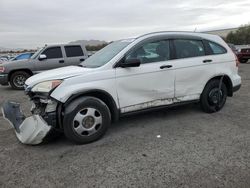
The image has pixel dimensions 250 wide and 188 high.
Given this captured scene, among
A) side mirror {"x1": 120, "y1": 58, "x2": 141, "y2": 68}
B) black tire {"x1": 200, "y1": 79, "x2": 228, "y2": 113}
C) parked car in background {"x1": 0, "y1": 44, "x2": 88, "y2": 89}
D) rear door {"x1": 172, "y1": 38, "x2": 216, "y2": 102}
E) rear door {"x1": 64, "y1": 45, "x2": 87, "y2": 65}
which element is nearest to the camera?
side mirror {"x1": 120, "y1": 58, "x2": 141, "y2": 68}

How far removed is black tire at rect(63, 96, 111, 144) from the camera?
146 inches

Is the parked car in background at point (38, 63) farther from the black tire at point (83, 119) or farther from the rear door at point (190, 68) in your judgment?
the black tire at point (83, 119)

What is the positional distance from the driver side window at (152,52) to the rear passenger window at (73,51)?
6.52m

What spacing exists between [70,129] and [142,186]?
5.01 ft

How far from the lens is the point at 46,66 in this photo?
10094 millimetres

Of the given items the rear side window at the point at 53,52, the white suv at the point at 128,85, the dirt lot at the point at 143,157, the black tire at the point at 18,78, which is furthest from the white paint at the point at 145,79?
the black tire at the point at 18,78

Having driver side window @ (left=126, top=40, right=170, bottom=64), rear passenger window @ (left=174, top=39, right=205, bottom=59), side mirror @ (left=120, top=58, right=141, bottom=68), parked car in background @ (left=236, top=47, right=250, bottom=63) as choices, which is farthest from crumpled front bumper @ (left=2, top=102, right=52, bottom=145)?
parked car in background @ (left=236, top=47, right=250, bottom=63)

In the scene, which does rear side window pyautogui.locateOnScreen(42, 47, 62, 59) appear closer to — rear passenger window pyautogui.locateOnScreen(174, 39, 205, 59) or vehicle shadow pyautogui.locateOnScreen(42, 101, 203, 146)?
vehicle shadow pyautogui.locateOnScreen(42, 101, 203, 146)

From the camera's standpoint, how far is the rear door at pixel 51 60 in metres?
10.1

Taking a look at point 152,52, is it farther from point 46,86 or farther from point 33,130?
point 33,130

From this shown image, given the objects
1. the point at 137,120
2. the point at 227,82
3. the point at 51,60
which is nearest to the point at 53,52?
the point at 51,60

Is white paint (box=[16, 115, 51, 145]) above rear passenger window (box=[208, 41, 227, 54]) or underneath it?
underneath

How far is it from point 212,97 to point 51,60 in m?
7.18

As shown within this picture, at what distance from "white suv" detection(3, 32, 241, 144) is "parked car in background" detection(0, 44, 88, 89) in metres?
5.87
